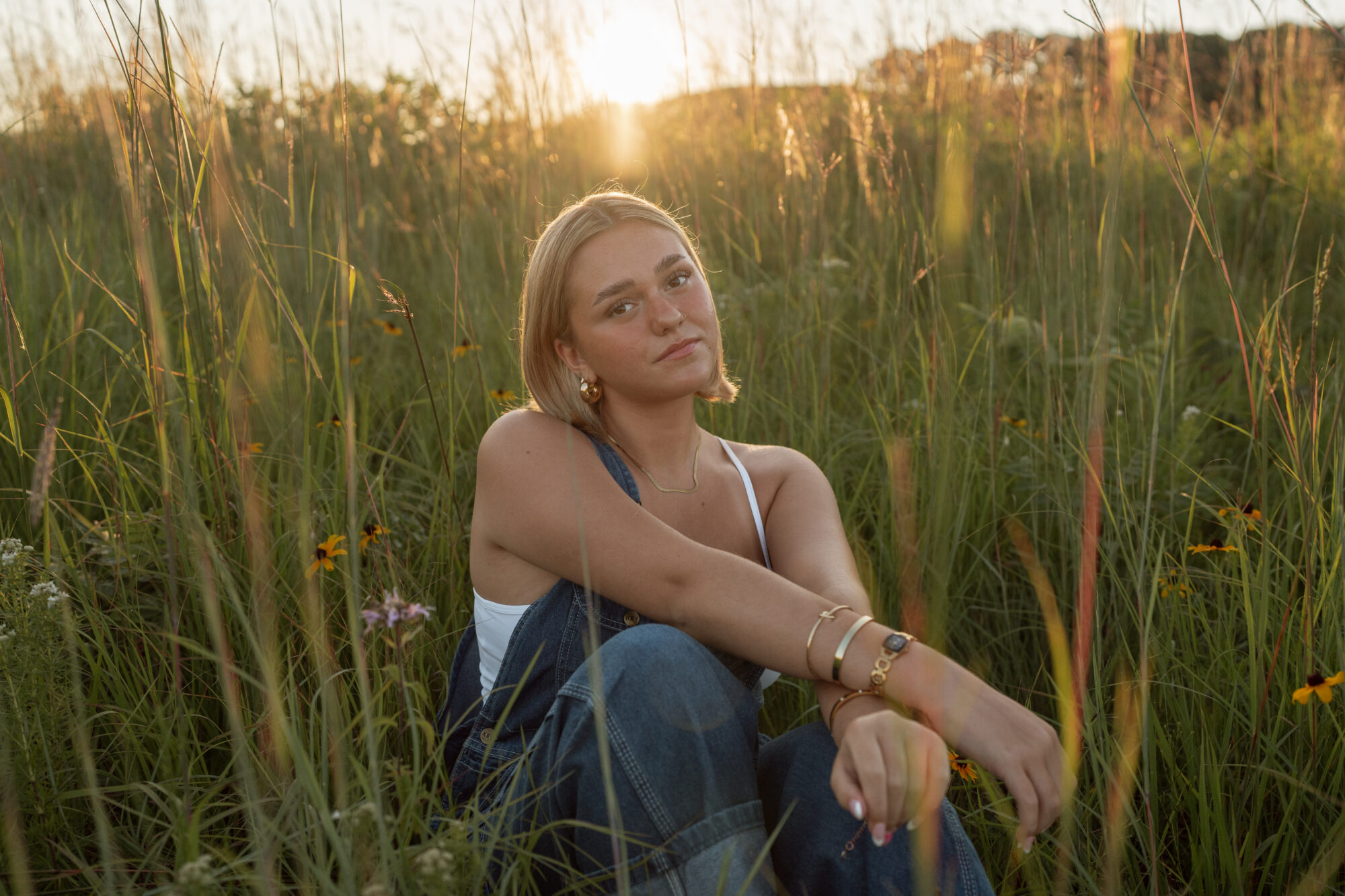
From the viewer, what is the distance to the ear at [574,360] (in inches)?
65.7

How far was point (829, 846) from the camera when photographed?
1.27 meters

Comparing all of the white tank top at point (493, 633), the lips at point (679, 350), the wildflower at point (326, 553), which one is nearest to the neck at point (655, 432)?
the lips at point (679, 350)

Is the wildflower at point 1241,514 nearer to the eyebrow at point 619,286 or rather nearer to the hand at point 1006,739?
the hand at point 1006,739

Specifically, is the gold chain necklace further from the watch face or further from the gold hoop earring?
the watch face

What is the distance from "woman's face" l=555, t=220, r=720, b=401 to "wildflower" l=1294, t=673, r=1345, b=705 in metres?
0.96

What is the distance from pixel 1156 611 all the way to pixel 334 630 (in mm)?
1495

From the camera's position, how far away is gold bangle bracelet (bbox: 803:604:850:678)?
1.31 metres

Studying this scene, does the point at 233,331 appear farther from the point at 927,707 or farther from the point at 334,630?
the point at 927,707

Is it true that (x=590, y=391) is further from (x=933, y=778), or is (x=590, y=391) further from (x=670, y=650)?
(x=933, y=778)

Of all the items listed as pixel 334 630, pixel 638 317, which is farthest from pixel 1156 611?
pixel 334 630

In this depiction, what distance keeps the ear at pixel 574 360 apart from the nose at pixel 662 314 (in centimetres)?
16

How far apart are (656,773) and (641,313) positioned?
75 cm

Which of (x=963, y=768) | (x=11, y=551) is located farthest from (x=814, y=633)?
(x=11, y=551)

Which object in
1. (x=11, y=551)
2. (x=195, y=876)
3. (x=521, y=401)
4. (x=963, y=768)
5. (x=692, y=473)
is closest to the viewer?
(x=195, y=876)
